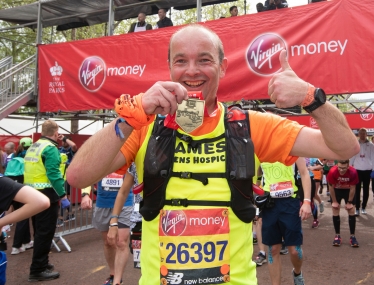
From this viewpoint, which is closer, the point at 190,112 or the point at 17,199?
the point at 190,112

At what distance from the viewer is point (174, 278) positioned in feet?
5.50

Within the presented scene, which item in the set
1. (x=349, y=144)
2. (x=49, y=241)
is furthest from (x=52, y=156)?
(x=349, y=144)

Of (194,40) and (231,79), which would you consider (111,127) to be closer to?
(194,40)

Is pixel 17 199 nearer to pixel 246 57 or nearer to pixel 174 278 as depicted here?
pixel 174 278

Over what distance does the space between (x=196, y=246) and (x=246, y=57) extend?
6807 mm

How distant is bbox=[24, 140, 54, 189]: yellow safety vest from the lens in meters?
6.00

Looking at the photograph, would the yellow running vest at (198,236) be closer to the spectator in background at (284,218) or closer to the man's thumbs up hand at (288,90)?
the man's thumbs up hand at (288,90)

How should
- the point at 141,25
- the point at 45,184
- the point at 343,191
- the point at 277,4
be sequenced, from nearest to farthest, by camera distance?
the point at 45,184 < the point at 343,191 < the point at 277,4 < the point at 141,25

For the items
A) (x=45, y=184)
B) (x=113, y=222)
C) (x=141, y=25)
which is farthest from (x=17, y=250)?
(x=141, y=25)

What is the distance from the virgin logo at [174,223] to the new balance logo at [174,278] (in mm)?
176

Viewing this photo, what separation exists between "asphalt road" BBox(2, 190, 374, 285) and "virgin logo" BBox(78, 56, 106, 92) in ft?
12.4

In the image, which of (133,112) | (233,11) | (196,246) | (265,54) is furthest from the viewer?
(233,11)

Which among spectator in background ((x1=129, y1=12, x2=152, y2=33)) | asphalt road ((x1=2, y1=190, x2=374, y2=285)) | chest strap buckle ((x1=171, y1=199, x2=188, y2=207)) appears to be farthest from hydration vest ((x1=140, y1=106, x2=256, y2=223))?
spectator in background ((x1=129, y1=12, x2=152, y2=33))

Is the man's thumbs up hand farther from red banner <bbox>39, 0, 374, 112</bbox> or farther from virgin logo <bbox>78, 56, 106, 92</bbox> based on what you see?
virgin logo <bbox>78, 56, 106, 92</bbox>
